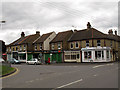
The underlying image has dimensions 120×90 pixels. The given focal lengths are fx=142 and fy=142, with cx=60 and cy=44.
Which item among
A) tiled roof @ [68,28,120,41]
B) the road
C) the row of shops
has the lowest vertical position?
the road

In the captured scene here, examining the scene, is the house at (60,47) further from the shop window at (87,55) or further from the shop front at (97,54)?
the shop front at (97,54)

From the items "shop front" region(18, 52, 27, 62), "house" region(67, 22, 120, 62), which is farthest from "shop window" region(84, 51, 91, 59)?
"shop front" region(18, 52, 27, 62)

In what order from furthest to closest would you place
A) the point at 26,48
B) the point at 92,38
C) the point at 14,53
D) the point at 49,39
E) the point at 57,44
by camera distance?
the point at 14,53, the point at 26,48, the point at 49,39, the point at 57,44, the point at 92,38

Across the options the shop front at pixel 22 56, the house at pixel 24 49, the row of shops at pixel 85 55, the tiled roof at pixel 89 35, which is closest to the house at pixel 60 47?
the row of shops at pixel 85 55

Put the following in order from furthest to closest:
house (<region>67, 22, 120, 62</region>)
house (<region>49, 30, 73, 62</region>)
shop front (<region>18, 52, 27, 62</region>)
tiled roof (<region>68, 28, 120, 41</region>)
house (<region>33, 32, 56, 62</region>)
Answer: shop front (<region>18, 52, 27, 62</region>), house (<region>33, 32, 56, 62</region>), house (<region>49, 30, 73, 62</region>), tiled roof (<region>68, 28, 120, 41</region>), house (<region>67, 22, 120, 62</region>)

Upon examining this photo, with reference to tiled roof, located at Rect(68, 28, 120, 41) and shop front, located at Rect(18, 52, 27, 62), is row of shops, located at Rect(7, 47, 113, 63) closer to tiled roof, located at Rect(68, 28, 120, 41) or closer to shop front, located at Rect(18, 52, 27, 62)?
tiled roof, located at Rect(68, 28, 120, 41)

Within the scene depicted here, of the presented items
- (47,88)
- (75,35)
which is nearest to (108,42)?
(75,35)

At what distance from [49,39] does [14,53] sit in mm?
14843

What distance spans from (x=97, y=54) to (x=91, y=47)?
2041 millimetres

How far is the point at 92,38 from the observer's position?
106ft

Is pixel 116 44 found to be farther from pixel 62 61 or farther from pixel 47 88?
pixel 47 88

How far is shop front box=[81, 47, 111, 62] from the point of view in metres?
31.3

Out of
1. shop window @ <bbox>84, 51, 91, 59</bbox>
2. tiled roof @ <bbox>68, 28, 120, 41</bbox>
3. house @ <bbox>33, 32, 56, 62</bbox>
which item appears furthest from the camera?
house @ <bbox>33, 32, 56, 62</bbox>

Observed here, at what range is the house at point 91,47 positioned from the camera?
104ft
